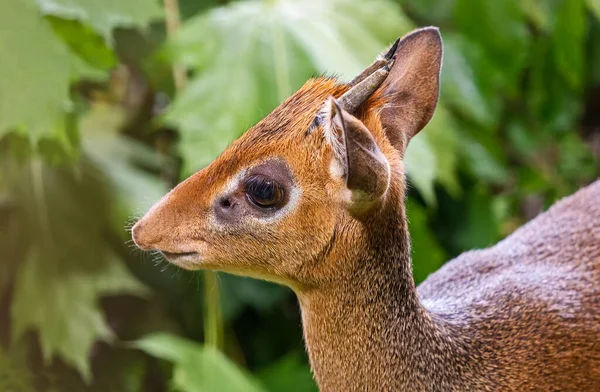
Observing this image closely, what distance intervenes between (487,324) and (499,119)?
0.96 m

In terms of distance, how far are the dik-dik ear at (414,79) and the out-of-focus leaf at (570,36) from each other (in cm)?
74

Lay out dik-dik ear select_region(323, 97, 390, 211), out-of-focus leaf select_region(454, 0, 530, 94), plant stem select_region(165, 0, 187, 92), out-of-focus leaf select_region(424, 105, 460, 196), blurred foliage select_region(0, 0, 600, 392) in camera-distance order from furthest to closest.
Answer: out-of-focus leaf select_region(454, 0, 530, 94), plant stem select_region(165, 0, 187, 92), out-of-focus leaf select_region(424, 105, 460, 196), blurred foliage select_region(0, 0, 600, 392), dik-dik ear select_region(323, 97, 390, 211)

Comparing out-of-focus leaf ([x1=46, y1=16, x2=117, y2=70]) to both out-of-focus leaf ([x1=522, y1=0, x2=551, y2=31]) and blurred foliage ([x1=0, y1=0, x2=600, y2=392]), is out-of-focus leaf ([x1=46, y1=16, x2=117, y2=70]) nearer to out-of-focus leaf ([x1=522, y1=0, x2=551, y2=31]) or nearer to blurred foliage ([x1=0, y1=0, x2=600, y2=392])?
blurred foliage ([x1=0, y1=0, x2=600, y2=392])

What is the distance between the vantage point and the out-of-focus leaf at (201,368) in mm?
1201

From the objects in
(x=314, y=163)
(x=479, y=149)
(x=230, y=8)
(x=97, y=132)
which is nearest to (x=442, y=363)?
(x=314, y=163)

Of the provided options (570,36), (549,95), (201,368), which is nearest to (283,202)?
(201,368)

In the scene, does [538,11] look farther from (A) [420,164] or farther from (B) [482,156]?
(A) [420,164]

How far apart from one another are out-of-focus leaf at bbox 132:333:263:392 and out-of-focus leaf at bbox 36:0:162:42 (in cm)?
46

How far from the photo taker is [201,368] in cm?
123

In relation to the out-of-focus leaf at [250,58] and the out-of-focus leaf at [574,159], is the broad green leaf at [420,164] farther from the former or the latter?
the out-of-focus leaf at [574,159]

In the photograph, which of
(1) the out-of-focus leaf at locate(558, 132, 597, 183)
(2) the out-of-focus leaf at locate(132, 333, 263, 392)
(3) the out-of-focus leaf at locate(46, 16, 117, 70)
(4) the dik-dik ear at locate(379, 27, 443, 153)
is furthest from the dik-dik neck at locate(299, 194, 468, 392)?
(1) the out-of-focus leaf at locate(558, 132, 597, 183)

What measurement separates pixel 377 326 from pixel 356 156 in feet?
0.72

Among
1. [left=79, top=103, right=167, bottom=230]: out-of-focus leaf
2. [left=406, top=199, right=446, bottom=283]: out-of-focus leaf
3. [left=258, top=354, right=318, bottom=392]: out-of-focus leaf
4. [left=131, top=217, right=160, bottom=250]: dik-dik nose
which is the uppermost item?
[left=79, top=103, right=167, bottom=230]: out-of-focus leaf

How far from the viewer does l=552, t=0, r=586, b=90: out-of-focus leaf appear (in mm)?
1456
